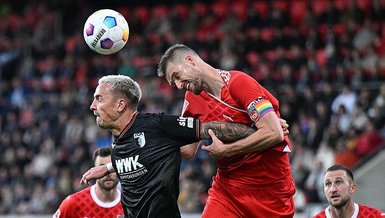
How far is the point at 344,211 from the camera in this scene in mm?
8641

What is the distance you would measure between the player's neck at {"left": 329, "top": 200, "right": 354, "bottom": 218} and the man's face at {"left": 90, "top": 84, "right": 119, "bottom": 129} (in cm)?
288

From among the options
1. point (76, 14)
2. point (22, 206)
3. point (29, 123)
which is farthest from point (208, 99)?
point (76, 14)

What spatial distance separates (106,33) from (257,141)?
1.96 meters

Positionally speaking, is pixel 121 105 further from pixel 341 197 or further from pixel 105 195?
pixel 341 197

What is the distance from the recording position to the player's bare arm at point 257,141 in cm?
672

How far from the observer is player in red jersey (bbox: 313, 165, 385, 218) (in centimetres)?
857

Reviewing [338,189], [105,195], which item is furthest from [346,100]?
Result: [105,195]

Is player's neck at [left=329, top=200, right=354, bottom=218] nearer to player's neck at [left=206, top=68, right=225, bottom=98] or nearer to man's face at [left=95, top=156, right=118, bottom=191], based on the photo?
man's face at [left=95, top=156, right=118, bottom=191]

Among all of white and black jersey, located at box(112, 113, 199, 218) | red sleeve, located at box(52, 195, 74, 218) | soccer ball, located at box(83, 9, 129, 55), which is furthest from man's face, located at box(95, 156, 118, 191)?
white and black jersey, located at box(112, 113, 199, 218)

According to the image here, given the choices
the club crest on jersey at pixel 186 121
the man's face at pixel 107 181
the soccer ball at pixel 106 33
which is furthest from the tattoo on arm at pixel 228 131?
the man's face at pixel 107 181

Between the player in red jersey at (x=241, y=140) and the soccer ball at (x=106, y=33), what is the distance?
0.95 m

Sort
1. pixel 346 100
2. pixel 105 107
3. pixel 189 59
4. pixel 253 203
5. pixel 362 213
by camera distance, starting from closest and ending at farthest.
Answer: pixel 105 107, pixel 189 59, pixel 253 203, pixel 362 213, pixel 346 100

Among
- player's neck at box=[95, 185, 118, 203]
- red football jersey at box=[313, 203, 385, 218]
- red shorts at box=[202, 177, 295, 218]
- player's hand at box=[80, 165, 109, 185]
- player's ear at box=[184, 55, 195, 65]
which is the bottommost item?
red football jersey at box=[313, 203, 385, 218]

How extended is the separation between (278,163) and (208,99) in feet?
2.50
